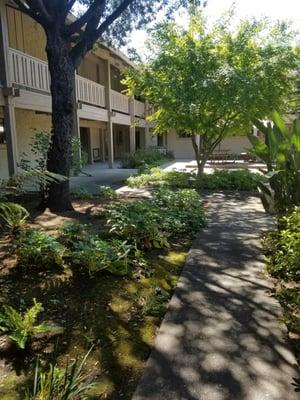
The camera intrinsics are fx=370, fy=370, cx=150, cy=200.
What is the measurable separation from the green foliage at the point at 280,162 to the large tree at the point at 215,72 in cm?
623

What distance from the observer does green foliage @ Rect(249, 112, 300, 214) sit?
176 inches

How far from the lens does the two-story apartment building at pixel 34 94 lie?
30.3 feet

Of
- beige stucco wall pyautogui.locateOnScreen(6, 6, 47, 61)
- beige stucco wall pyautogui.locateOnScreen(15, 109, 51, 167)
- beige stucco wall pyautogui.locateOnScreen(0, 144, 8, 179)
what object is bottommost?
beige stucco wall pyautogui.locateOnScreen(0, 144, 8, 179)

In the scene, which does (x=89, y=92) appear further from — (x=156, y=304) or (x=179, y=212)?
(x=156, y=304)

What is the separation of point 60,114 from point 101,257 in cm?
419

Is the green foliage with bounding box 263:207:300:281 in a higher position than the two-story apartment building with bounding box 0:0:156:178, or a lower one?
lower

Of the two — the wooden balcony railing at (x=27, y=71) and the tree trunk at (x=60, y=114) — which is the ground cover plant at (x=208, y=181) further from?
the tree trunk at (x=60, y=114)

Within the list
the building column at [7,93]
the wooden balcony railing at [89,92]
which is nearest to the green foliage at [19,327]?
the building column at [7,93]

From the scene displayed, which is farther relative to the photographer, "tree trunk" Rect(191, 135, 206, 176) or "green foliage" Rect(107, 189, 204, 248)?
"tree trunk" Rect(191, 135, 206, 176)

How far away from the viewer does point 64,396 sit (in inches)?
73.5

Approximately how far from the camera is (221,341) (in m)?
2.70

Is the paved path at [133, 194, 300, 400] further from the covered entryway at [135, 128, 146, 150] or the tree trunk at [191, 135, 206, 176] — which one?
the covered entryway at [135, 128, 146, 150]

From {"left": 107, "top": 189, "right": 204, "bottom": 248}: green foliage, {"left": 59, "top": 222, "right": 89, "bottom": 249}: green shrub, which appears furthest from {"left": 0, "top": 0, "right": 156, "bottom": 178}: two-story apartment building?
{"left": 59, "top": 222, "right": 89, "bottom": 249}: green shrub

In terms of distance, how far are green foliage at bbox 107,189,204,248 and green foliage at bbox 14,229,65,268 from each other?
1.08 m
